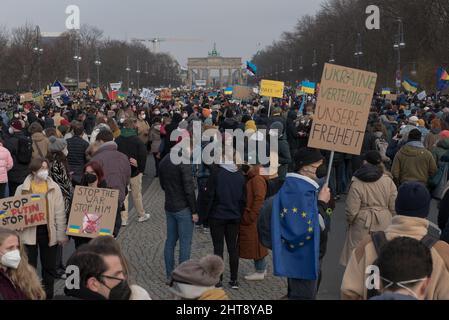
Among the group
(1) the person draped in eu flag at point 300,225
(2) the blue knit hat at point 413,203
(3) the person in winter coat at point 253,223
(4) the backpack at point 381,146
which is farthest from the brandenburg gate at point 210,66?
(2) the blue knit hat at point 413,203

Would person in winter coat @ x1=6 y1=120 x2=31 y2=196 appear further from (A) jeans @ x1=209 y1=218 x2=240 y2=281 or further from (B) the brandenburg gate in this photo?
(B) the brandenburg gate

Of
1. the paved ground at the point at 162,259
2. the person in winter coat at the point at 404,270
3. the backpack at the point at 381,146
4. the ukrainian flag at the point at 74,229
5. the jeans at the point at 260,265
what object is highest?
the person in winter coat at the point at 404,270

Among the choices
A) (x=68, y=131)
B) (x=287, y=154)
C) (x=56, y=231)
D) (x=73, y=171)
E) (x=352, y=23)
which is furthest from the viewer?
(x=352, y=23)

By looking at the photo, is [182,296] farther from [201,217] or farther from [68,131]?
[68,131]

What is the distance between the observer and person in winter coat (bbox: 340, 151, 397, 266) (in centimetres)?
745

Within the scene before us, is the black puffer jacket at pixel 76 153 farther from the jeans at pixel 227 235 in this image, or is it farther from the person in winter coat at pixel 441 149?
the person in winter coat at pixel 441 149

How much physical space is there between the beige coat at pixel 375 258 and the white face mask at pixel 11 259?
2010mm

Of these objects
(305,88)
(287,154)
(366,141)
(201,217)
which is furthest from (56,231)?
(305,88)

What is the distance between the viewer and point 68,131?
14.7 metres

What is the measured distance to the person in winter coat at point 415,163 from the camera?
10.2 m

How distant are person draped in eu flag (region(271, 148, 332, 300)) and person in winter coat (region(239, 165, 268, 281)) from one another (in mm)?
2179

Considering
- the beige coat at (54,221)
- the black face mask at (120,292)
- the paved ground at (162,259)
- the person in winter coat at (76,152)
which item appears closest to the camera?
the black face mask at (120,292)
